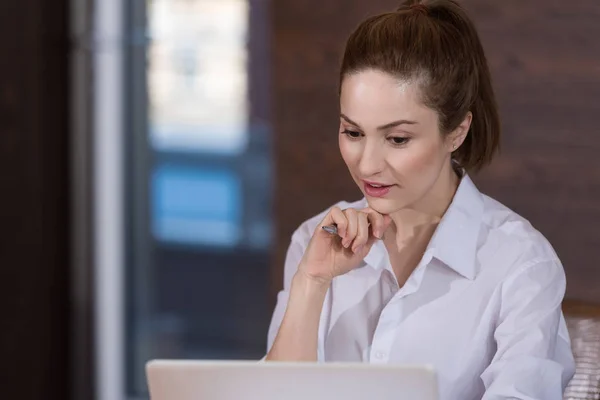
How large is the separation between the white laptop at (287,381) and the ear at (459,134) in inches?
28.2

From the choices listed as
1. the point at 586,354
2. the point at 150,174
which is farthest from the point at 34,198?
the point at 586,354

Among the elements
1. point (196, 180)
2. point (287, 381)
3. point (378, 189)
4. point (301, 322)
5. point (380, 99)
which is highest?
point (380, 99)

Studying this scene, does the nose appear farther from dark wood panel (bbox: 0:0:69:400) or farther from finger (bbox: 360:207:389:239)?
dark wood panel (bbox: 0:0:69:400)

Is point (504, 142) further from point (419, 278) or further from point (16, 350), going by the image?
point (16, 350)

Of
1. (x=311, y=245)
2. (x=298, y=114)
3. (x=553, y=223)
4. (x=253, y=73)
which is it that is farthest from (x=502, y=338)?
(x=253, y=73)

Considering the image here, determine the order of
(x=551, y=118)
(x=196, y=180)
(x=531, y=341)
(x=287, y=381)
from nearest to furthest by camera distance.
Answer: (x=287, y=381), (x=531, y=341), (x=551, y=118), (x=196, y=180)

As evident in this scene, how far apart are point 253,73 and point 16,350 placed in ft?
4.29

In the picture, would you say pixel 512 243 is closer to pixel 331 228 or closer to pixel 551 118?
pixel 331 228

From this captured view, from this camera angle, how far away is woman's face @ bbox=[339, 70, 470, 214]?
1.74 meters

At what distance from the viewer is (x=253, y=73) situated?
381cm

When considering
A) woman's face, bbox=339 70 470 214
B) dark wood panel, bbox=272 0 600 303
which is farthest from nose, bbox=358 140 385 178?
dark wood panel, bbox=272 0 600 303

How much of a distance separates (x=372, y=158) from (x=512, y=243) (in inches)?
11.5

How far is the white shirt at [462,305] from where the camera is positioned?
1715 mm

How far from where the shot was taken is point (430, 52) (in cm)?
177
